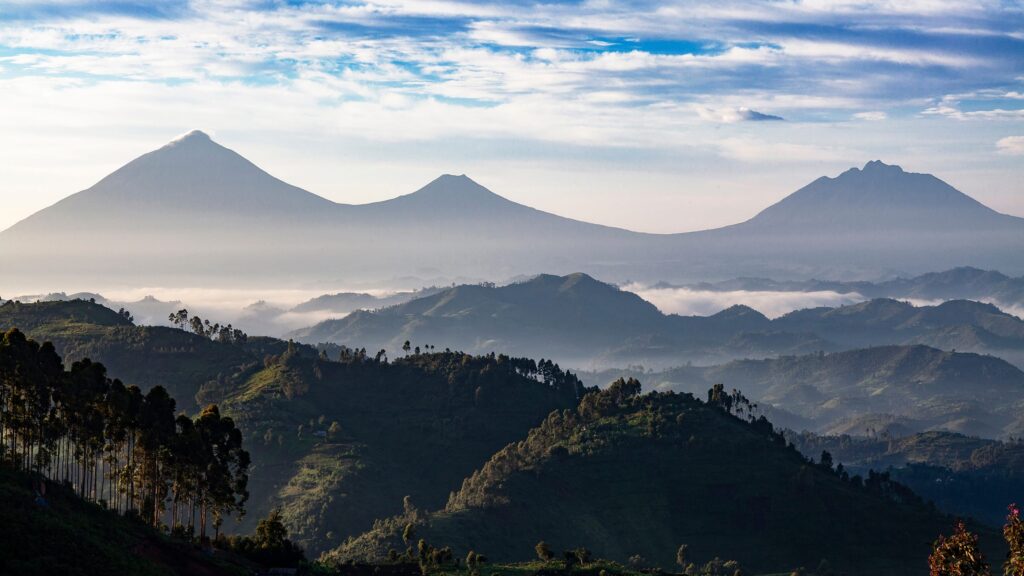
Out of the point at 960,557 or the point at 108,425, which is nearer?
the point at 960,557

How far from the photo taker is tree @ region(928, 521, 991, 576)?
54.0m

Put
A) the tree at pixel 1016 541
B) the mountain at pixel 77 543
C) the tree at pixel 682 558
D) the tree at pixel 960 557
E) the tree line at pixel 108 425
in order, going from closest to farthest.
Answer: the tree at pixel 1016 541 → the tree at pixel 960 557 → the mountain at pixel 77 543 → the tree line at pixel 108 425 → the tree at pixel 682 558

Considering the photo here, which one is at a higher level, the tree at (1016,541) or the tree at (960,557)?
the tree at (1016,541)

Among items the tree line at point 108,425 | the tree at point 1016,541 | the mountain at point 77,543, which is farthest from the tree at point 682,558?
the tree at point 1016,541

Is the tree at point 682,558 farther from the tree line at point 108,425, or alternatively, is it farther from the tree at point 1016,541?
the tree at point 1016,541

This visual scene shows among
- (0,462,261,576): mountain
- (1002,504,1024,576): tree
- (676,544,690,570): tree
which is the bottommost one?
(676,544,690,570): tree

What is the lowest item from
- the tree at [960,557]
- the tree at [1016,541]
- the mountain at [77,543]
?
the mountain at [77,543]

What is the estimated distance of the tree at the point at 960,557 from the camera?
54.0 meters

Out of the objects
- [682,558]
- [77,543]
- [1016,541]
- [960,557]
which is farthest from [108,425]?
[682,558]

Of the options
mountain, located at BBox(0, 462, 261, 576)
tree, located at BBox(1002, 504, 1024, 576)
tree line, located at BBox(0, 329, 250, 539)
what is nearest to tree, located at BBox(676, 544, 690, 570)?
tree line, located at BBox(0, 329, 250, 539)

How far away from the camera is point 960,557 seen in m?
55.2

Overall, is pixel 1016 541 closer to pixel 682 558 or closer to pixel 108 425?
pixel 108 425

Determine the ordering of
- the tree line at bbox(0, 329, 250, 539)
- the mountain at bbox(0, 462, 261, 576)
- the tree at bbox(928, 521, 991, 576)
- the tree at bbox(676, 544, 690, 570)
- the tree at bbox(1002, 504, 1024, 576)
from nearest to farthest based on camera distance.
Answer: the tree at bbox(1002, 504, 1024, 576)
the tree at bbox(928, 521, 991, 576)
the mountain at bbox(0, 462, 261, 576)
the tree line at bbox(0, 329, 250, 539)
the tree at bbox(676, 544, 690, 570)

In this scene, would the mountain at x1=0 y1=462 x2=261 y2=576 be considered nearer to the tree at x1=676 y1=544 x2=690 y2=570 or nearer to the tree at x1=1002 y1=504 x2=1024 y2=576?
the tree at x1=1002 y1=504 x2=1024 y2=576
